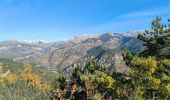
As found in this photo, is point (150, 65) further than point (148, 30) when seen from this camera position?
No

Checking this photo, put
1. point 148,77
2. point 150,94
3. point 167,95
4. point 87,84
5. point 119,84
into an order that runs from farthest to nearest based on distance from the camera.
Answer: point 119,84 → point 150,94 → point 167,95 → point 148,77 → point 87,84

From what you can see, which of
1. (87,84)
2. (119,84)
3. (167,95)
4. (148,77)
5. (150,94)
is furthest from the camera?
(119,84)

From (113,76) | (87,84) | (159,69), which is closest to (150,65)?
(159,69)

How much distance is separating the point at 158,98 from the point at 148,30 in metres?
9.85

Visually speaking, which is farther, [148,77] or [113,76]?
[113,76]

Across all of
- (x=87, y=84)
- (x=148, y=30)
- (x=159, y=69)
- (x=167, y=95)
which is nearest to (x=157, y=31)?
(x=148, y=30)

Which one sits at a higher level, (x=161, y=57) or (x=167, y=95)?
(x=161, y=57)

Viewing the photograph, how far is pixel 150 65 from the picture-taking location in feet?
117

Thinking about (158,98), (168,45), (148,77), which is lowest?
(158,98)

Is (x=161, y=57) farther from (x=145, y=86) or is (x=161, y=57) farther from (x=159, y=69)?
(x=145, y=86)

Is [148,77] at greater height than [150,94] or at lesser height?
greater

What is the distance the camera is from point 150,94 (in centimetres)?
4300

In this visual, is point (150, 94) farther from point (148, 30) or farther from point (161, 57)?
point (148, 30)

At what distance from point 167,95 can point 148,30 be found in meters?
10.2
